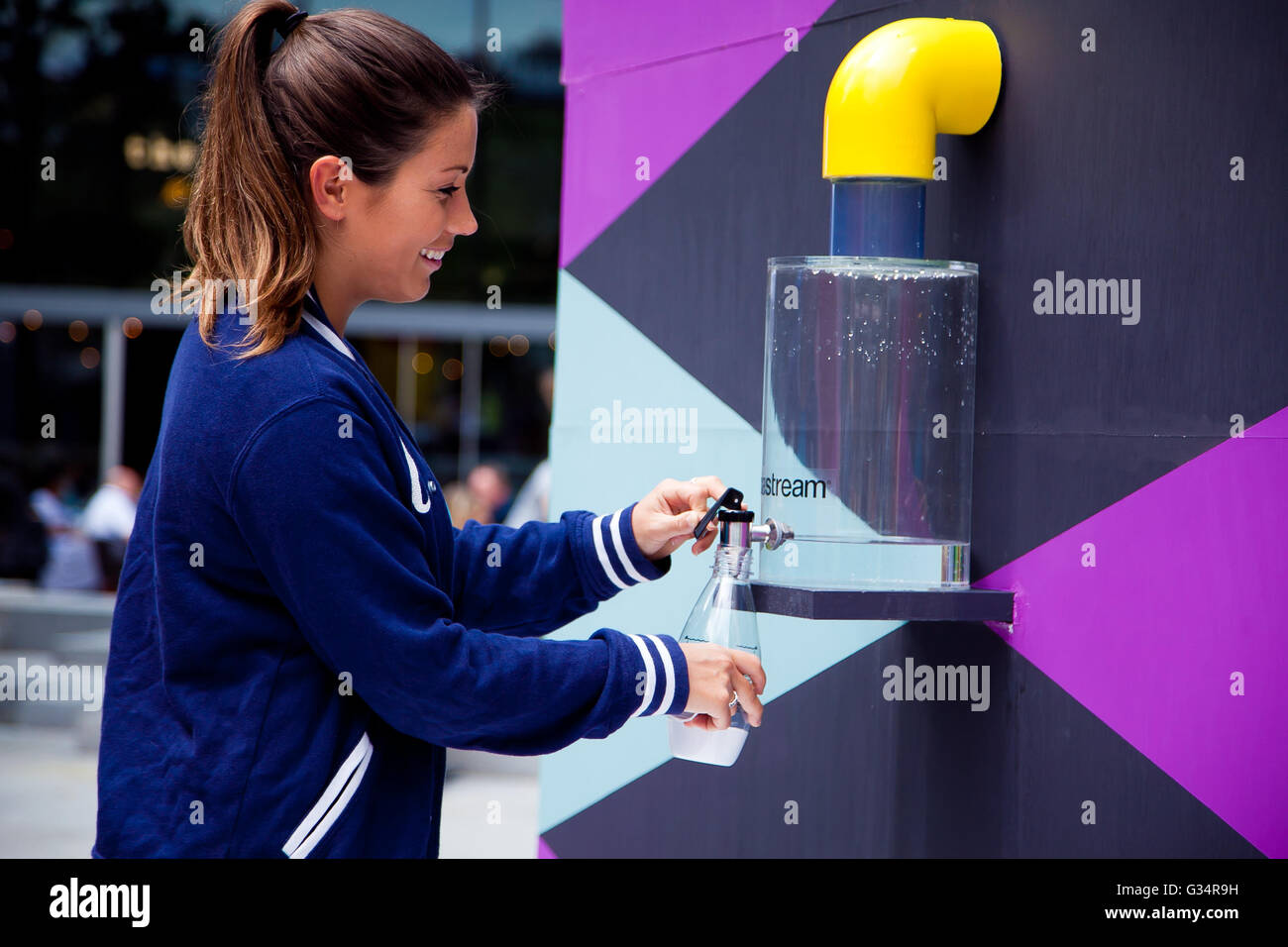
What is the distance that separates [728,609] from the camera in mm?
2002

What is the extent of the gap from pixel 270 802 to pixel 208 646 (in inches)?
8.2

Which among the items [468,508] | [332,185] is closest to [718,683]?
[332,185]

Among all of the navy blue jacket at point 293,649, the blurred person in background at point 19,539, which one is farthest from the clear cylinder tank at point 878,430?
the blurred person in background at point 19,539

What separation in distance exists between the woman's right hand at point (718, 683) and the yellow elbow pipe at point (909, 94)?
76cm

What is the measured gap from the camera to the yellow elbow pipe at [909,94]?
6.50 ft

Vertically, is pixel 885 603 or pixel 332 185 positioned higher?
pixel 332 185

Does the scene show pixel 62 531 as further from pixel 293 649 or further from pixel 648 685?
pixel 648 685

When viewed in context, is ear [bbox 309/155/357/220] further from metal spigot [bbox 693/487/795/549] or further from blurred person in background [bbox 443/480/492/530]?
blurred person in background [bbox 443/480/492/530]

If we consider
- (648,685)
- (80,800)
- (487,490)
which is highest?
(487,490)

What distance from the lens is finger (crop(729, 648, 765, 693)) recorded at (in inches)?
72.7

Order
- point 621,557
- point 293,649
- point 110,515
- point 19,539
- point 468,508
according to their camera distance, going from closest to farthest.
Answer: point 293,649
point 621,557
point 468,508
point 110,515
point 19,539

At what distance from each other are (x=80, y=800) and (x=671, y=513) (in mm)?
5403

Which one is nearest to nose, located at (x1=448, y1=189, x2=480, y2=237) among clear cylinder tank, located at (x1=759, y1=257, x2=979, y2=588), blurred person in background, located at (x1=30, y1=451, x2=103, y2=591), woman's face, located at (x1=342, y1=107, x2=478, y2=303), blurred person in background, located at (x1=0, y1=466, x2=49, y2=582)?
woman's face, located at (x1=342, y1=107, x2=478, y2=303)
